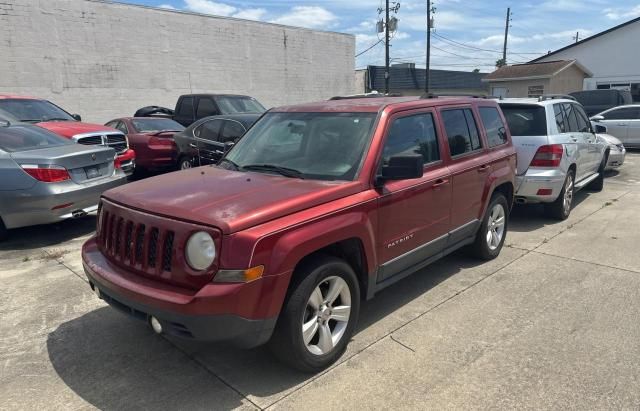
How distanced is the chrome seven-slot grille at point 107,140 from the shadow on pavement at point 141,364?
511 cm

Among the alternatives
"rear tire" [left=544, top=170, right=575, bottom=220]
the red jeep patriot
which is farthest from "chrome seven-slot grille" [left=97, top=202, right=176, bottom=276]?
"rear tire" [left=544, top=170, right=575, bottom=220]

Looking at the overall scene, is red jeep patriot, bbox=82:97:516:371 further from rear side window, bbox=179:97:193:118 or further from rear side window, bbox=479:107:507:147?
rear side window, bbox=179:97:193:118

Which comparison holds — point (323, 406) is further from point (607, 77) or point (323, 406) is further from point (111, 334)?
point (607, 77)

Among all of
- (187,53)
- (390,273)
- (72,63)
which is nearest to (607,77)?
(187,53)

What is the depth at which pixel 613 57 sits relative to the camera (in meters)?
28.2

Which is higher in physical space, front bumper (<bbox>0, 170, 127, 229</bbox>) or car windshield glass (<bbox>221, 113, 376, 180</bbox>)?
car windshield glass (<bbox>221, 113, 376, 180</bbox>)

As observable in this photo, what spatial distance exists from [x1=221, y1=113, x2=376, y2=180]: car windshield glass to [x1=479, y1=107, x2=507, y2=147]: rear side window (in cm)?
200

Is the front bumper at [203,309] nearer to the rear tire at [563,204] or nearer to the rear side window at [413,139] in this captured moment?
the rear side window at [413,139]

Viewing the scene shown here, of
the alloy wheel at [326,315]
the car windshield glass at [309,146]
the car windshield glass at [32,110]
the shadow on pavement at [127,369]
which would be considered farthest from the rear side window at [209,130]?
the alloy wheel at [326,315]

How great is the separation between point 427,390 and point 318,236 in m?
1.19

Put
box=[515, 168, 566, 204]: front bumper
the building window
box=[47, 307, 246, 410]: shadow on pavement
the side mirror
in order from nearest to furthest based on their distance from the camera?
box=[47, 307, 246, 410]: shadow on pavement → the side mirror → box=[515, 168, 566, 204]: front bumper → the building window

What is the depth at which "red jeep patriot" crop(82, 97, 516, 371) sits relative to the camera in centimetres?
271

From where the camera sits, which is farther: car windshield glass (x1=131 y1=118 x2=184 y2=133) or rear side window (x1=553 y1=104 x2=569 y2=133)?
car windshield glass (x1=131 y1=118 x2=184 y2=133)

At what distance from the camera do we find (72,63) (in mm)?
16688
